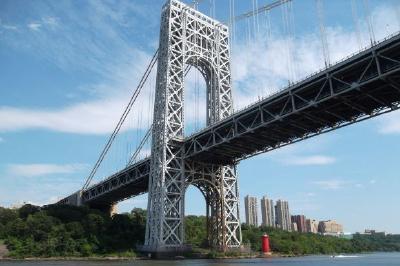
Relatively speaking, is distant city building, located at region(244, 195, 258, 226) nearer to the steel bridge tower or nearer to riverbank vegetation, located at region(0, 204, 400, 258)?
riverbank vegetation, located at region(0, 204, 400, 258)

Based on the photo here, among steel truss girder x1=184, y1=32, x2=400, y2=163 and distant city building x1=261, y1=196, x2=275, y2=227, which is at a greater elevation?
distant city building x1=261, y1=196, x2=275, y2=227

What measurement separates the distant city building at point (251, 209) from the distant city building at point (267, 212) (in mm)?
9395

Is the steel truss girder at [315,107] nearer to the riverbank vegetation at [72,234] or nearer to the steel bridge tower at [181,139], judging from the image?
the steel bridge tower at [181,139]

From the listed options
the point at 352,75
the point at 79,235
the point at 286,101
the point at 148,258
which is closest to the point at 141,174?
the point at 79,235

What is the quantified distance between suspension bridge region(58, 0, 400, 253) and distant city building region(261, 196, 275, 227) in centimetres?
11701

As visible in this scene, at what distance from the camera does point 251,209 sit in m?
178

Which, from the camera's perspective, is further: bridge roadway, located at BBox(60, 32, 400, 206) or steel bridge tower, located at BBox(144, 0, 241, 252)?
steel bridge tower, located at BBox(144, 0, 241, 252)

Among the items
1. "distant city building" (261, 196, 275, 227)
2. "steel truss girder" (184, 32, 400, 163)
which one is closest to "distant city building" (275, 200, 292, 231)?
"distant city building" (261, 196, 275, 227)

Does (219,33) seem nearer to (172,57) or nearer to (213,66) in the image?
(213,66)

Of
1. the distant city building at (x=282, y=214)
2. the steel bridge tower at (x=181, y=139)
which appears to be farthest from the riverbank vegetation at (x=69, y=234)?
the distant city building at (x=282, y=214)

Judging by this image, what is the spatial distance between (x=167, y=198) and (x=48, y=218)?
2136cm

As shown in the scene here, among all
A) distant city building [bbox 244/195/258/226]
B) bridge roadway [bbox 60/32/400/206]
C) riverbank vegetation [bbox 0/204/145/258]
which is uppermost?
distant city building [bbox 244/195/258/226]

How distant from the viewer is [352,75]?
3997cm

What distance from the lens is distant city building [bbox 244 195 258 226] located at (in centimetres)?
17488
